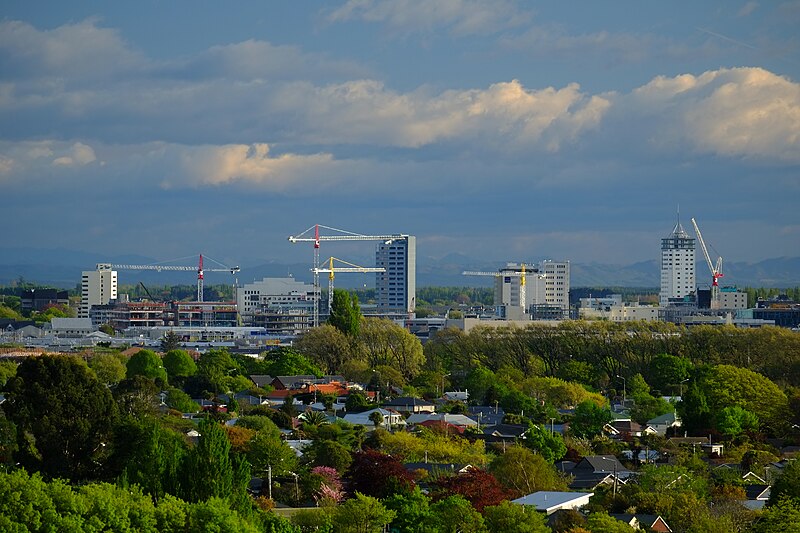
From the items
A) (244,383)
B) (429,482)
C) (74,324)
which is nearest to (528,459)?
(429,482)

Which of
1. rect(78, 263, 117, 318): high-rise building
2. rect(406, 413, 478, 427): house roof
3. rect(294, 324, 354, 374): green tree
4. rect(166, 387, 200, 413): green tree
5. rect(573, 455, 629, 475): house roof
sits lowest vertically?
rect(573, 455, 629, 475): house roof

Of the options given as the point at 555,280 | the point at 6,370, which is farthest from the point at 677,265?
the point at 6,370

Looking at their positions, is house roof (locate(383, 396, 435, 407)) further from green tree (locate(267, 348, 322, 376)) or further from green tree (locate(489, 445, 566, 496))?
green tree (locate(489, 445, 566, 496))

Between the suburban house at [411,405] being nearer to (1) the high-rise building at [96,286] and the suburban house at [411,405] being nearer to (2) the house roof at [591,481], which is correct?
(2) the house roof at [591,481]

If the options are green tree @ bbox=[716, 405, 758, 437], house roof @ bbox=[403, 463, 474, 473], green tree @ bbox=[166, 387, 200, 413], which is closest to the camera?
house roof @ bbox=[403, 463, 474, 473]

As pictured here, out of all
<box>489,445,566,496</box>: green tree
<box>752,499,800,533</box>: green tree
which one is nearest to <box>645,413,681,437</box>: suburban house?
<box>489,445,566,496</box>: green tree

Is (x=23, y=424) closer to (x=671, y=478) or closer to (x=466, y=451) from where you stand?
(x=466, y=451)
